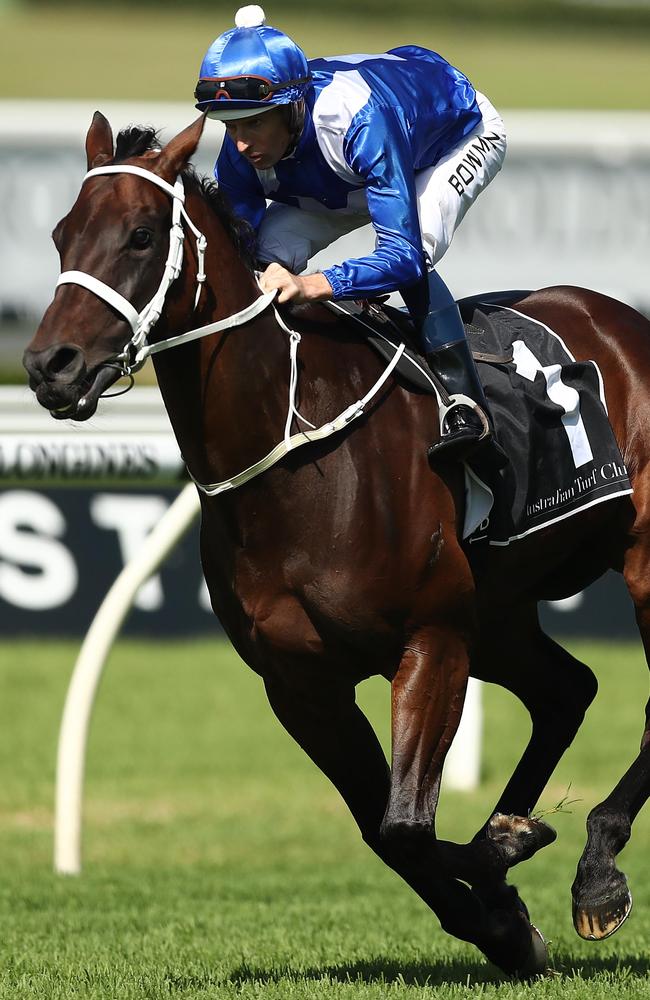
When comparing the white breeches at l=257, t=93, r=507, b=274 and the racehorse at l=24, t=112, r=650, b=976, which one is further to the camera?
the white breeches at l=257, t=93, r=507, b=274

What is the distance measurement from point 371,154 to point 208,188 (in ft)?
1.24

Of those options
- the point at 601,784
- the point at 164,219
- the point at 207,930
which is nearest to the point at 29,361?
the point at 164,219

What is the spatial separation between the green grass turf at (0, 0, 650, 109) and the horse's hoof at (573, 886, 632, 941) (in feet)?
76.3

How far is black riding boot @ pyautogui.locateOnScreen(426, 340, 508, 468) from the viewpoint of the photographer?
13.4 ft

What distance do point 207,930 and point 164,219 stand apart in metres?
2.26

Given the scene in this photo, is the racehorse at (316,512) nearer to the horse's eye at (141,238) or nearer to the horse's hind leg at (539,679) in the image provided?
the horse's eye at (141,238)

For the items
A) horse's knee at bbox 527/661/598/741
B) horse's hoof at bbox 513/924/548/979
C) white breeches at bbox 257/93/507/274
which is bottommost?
horse's hoof at bbox 513/924/548/979

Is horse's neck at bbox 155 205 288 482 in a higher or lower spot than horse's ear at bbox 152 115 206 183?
lower

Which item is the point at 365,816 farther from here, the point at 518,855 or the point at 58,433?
the point at 58,433

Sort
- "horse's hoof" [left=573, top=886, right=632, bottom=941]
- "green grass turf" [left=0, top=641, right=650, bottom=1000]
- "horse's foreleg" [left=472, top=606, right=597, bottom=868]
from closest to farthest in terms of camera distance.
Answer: "horse's hoof" [left=573, top=886, right=632, bottom=941]
"green grass turf" [left=0, top=641, right=650, bottom=1000]
"horse's foreleg" [left=472, top=606, right=597, bottom=868]

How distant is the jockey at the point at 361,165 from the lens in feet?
12.8

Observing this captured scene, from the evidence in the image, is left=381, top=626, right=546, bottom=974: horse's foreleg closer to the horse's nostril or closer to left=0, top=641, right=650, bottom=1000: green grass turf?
left=0, top=641, right=650, bottom=1000: green grass turf

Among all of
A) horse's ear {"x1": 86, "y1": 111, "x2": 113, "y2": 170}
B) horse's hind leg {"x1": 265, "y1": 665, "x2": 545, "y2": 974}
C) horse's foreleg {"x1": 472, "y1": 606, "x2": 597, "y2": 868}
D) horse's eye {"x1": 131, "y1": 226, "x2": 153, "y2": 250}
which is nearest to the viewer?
horse's eye {"x1": 131, "y1": 226, "x2": 153, "y2": 250}

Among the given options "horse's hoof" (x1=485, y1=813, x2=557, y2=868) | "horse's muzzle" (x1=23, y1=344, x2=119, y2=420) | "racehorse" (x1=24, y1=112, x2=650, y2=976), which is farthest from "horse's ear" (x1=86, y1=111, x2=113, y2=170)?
"horse's hoof" (x1=485, y1=813, x2=557, y2=868)
